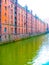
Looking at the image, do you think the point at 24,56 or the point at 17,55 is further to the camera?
the point at 17,55

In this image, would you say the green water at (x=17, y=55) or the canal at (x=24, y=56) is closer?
the canal at (x=24, y=56)

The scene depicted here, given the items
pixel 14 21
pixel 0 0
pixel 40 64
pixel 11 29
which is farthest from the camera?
pixel 14 21

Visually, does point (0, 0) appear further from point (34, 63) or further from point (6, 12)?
point (34, 63)

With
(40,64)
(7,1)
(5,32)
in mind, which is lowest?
(40,64)

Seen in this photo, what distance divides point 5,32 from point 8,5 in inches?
213

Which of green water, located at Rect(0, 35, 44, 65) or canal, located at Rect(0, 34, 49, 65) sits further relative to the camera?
green water, located at Rect(0, 35, 44, 65)

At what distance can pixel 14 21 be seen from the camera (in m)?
42.8

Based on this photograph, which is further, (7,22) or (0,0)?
(7,22)

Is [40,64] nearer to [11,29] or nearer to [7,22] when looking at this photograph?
[7,22]

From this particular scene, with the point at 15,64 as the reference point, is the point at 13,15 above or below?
above

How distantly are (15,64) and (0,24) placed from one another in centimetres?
2018

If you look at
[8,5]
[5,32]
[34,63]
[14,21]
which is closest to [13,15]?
[14,21]

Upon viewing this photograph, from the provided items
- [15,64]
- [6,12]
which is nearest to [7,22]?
[6,12]

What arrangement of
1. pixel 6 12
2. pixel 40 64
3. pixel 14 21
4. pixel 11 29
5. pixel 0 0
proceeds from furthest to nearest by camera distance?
pixel 14 21
pixel 11 29
pixel 6 12
pixel 0 0
pixel 40 64
